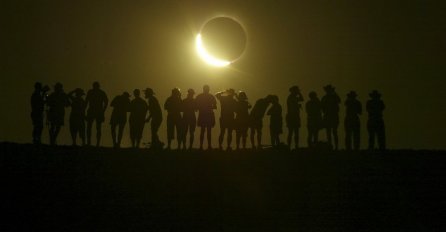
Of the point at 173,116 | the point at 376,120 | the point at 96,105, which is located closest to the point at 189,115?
the point at 173,116

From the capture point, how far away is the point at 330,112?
28.7m

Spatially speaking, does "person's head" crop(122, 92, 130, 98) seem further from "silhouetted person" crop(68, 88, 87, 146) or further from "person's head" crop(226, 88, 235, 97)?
"person's head" crop(226, 88, 235, 97)

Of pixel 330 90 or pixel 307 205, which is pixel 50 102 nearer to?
pixel 330 90

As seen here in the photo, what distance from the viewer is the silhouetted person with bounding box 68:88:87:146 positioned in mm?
28156

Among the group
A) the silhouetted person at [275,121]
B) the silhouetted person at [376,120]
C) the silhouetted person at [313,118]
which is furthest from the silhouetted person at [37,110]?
the silhouetted person at [376,120]

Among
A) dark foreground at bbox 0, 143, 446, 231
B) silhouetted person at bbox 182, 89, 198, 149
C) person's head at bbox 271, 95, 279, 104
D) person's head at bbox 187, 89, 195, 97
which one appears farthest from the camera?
person's head at bbox 271, 95, 279, 104

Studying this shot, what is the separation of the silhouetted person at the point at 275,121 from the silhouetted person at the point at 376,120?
9.79 ft

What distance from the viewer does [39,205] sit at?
20.2 m

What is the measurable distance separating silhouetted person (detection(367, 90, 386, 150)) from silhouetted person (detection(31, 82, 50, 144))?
10.8 meters

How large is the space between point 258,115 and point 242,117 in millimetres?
1026

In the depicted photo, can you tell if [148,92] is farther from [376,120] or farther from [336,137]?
[376,120]

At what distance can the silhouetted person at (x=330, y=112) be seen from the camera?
28.6 m

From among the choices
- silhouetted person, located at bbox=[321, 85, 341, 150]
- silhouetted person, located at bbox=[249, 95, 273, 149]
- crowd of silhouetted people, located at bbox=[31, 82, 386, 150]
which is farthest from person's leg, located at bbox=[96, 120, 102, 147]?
silhouetted person, located at bbox=[321, 85, 341, 150]

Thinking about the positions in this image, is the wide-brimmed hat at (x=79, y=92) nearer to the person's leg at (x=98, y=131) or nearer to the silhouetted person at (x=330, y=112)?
the person's leg at (x=98, y=131)
